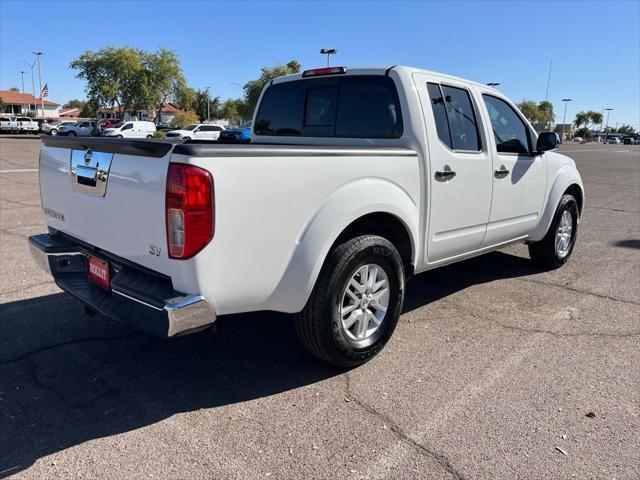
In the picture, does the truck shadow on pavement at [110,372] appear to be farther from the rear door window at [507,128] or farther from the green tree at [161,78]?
the green tree at [161,78]

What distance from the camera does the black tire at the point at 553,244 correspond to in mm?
5695

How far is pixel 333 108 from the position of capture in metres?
4.32

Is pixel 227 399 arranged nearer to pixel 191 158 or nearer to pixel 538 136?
pixel 191 158

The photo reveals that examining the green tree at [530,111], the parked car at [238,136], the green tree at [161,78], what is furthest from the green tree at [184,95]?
the green tree at [530,111]

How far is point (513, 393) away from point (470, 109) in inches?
94.3

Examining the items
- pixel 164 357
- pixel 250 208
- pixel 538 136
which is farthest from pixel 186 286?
pixel 538 136

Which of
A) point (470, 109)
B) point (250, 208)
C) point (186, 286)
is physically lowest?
point (186, 286)

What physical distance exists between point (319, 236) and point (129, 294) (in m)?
1.09

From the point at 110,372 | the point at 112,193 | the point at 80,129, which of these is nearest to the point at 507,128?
the point at 112,193

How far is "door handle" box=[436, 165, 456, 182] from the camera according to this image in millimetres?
3853

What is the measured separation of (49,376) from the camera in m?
3.30

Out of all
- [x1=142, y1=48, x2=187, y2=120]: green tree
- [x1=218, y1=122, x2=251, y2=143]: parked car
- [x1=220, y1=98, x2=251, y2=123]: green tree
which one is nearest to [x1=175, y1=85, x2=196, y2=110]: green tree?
[x1=142, y1=48, x2=187, y2=120]: green tree

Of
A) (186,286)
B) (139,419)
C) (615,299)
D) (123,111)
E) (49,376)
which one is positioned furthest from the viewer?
(123,111)

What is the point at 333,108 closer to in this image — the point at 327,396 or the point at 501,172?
the point at 501,172
